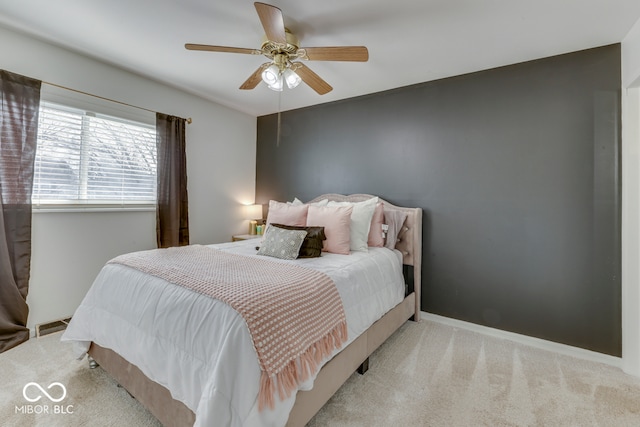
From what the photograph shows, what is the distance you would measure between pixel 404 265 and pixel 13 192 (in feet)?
11.2

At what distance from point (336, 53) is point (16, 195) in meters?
2.69

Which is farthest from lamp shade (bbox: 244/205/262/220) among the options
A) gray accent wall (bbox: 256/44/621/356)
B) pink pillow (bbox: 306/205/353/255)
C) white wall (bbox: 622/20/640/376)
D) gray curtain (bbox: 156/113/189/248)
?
white wall (bbox: 622/20/640/376)

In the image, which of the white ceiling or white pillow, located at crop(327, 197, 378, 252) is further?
white pillow, located at crop(327, 197, 378, 252)

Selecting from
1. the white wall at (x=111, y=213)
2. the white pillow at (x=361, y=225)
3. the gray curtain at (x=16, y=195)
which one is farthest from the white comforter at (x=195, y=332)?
the white wall at (x=111, y=213)

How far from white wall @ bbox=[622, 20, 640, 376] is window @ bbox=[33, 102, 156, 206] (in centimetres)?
422

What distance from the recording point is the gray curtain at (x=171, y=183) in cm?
312

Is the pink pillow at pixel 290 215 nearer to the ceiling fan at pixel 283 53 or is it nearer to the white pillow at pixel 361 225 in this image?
the white pillow at pixel 361 225

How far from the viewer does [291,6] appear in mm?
1837

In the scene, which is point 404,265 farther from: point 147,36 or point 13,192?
point 13,192

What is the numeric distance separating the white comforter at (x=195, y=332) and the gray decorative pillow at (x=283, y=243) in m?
0.13

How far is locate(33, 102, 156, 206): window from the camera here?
8.02ft

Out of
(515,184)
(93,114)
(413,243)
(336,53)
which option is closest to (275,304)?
(336,53)

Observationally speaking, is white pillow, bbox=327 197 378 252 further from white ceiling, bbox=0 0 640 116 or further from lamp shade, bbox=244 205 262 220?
lamp shade, bbox=244 205 262 220

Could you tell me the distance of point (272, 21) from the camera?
5.23ft
